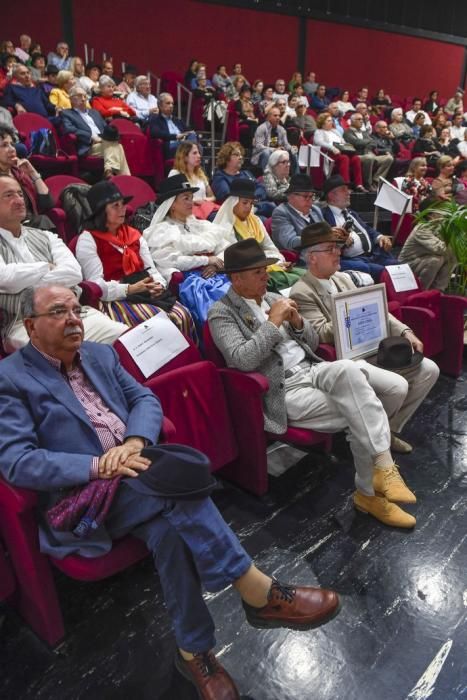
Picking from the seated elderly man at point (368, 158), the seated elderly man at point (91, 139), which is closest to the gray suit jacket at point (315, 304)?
the seated elderly man at point (91, 139)

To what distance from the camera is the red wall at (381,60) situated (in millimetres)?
11922

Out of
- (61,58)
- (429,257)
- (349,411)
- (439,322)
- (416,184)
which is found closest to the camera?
(349,411)

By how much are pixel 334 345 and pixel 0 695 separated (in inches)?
69.5

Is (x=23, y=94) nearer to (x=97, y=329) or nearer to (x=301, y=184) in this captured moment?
(x=301, y=184)

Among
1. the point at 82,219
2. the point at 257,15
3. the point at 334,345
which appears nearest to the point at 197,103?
the point at 257,15

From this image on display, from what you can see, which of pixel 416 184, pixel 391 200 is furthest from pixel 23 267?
pixel 416 184

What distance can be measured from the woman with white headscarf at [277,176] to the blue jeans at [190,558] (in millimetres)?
3952

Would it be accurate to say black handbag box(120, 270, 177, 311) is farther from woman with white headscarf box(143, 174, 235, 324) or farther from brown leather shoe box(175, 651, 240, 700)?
brown leather shoe box(175, 651, 240, 700)

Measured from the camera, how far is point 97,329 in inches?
90.6

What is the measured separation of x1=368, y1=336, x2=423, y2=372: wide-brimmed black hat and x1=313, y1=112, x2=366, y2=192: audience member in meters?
4.95

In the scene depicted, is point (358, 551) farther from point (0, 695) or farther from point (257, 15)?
point (257, 15)

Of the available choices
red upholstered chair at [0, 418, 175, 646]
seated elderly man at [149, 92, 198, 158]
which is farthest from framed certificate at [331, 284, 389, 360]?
seated elderly man at [149, 92, 198, 158]

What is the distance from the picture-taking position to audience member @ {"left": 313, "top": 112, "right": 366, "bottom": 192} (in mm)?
6754

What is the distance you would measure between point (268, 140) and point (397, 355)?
4.71 meters
